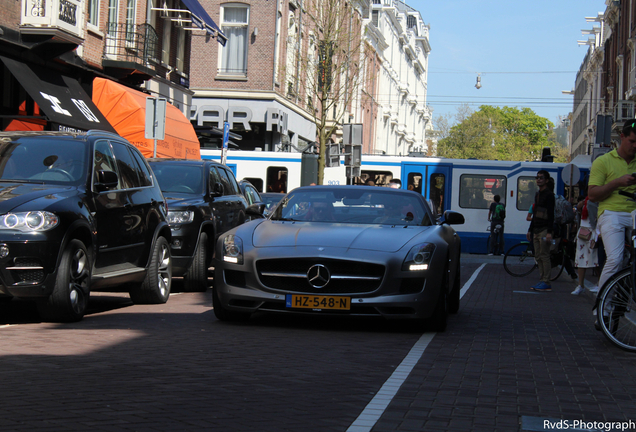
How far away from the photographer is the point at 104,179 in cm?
830

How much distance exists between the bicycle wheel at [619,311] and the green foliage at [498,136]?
245ft

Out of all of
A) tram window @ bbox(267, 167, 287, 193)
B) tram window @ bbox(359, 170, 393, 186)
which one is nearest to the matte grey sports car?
tram window @ bbox(359, 170, 393, 186)

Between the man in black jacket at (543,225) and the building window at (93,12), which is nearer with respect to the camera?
the man in black jacket at (543,225)

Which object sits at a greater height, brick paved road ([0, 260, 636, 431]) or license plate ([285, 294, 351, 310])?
license plate ([285, 294, 351, 310])

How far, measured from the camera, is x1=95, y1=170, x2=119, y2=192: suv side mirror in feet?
27.3

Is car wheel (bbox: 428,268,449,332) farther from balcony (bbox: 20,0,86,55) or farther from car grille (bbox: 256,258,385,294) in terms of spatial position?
balcony (bbox: 20,0,86,55)

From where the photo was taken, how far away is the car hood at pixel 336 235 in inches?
305

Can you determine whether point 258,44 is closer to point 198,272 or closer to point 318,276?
point 198,272

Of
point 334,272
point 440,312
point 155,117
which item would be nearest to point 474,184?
point 155,117

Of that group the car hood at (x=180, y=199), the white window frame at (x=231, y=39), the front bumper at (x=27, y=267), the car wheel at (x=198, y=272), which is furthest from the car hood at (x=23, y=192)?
the white window frame at (x=231, y=39)

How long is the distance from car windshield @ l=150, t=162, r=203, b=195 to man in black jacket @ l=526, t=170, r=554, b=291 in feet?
19.4

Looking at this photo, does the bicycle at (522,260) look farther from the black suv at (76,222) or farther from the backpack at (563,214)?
the black suv at (76,222)

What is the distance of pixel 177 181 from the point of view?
12617mm

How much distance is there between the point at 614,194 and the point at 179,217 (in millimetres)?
5846
